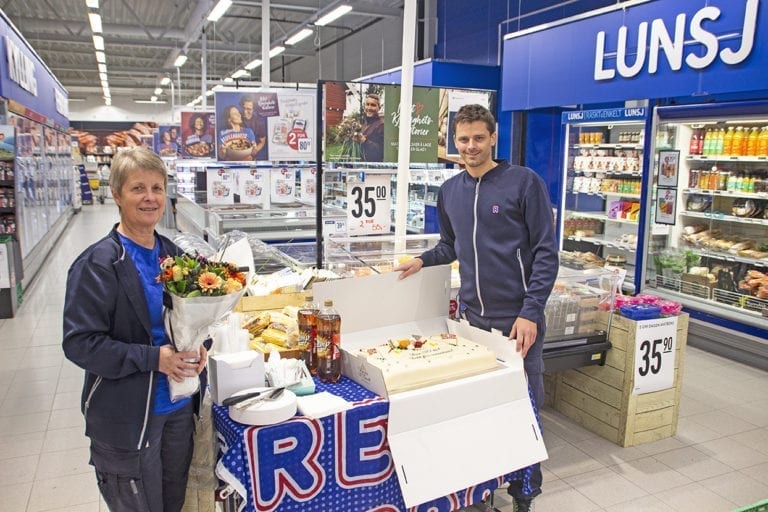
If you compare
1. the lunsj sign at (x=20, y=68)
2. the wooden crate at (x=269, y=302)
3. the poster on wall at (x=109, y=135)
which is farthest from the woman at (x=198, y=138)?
the poster on wall at (x=109, y=135)

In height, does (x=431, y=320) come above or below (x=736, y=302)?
above

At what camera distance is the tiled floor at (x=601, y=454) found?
3525 mm

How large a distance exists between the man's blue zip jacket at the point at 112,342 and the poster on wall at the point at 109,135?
33343 mm

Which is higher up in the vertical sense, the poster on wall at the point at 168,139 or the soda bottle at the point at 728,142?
the poster on wall at the point at 168,139

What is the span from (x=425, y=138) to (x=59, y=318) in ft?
16.5

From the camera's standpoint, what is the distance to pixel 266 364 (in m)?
2.61

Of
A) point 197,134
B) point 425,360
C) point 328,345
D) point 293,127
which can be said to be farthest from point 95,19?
point 425,360

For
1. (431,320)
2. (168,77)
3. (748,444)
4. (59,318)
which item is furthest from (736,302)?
(168,77)

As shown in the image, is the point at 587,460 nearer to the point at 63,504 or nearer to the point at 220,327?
the point at 220,327

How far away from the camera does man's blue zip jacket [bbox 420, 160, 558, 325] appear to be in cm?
288

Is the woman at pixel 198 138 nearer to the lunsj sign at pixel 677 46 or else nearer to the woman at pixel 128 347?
the lunsj sign at pixel 677 46

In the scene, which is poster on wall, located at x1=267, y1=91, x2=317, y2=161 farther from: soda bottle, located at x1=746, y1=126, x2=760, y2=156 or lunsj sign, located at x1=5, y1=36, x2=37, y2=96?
soda bottle, located at x1=746, y1=126, x2=760, y2=156

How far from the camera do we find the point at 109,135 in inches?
1352

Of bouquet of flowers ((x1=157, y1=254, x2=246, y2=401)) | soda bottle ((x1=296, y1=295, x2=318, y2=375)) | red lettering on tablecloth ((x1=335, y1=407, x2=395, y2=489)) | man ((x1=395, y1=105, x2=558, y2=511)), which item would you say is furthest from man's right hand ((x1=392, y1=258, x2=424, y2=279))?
bouquet of flowers ((x1=157, y1=254, x2=246, y2=401))
